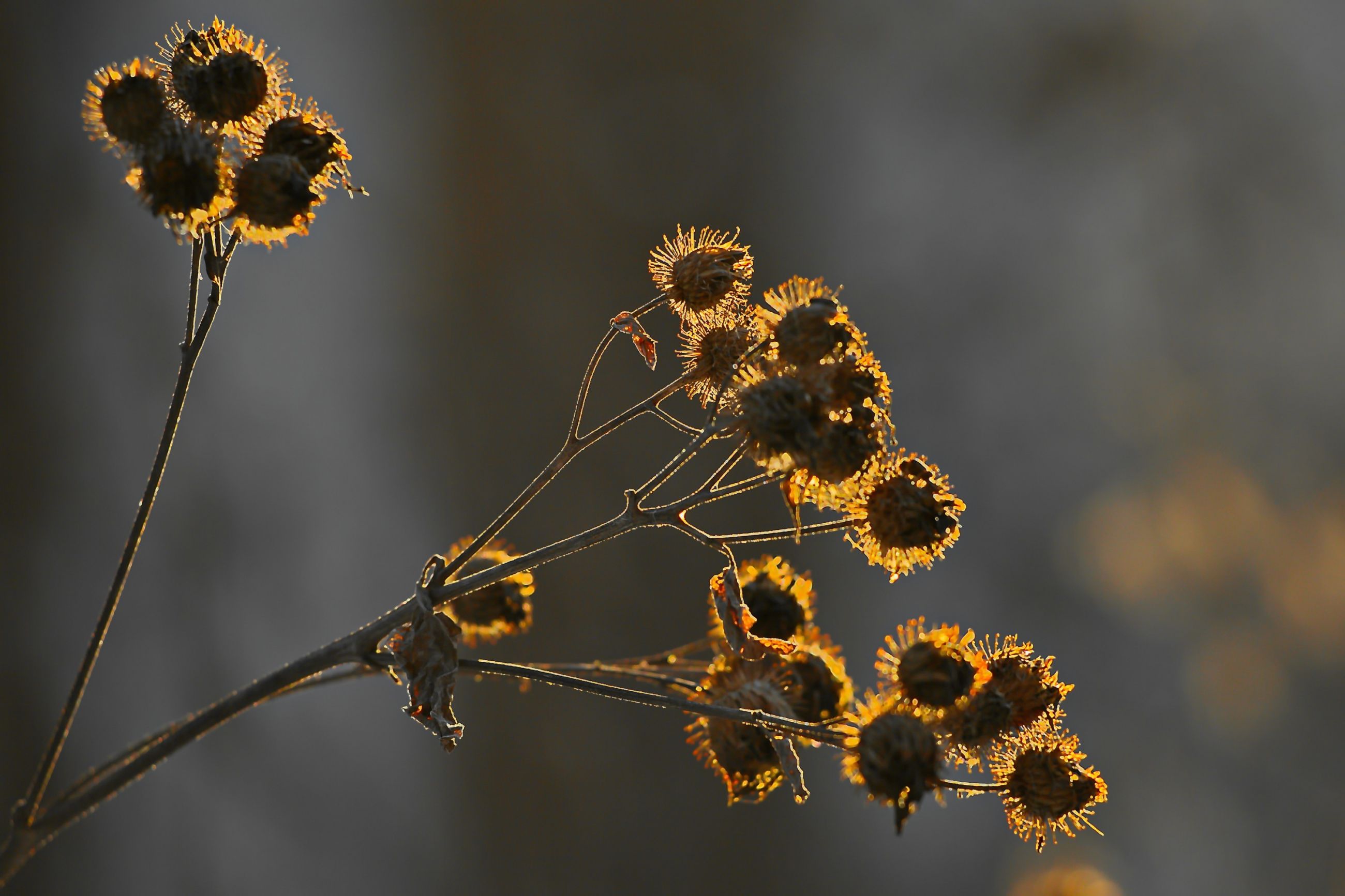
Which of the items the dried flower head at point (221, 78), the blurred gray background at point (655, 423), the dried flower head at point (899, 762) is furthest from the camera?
the blurred gray background at point (655, 423)

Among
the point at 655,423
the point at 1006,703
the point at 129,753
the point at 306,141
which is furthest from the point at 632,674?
the point at 655,423

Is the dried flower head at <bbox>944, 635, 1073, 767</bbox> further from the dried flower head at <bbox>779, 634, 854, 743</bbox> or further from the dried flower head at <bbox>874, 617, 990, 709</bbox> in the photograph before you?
Answer: the dried flower head at <bbox>779, 634, 854, 743</bbox>

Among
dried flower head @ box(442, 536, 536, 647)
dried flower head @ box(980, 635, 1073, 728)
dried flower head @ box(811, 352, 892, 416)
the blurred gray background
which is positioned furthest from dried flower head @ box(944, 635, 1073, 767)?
the blurred gray background

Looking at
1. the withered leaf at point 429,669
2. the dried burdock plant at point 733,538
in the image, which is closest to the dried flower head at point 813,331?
the dried burdock plant at point 733,538

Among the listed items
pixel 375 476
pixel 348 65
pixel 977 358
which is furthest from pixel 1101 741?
pixel 348 65

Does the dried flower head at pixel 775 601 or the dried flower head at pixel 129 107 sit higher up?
the dried flower head at pixel 129 107

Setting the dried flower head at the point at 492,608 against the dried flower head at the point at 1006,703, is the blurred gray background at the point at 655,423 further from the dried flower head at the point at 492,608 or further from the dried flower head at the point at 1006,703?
the dried flower head at the point at 1006,703
